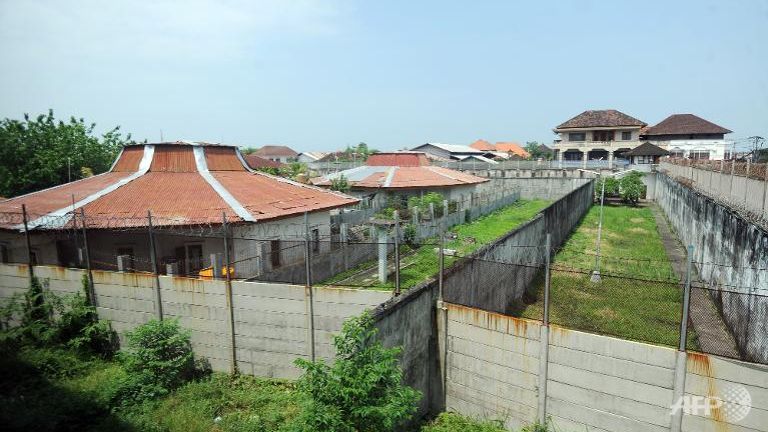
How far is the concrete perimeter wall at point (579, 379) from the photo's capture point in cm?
582

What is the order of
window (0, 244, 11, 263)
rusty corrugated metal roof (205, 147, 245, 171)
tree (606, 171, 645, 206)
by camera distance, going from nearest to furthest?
window (0, 244, 11, 263)
rusty corrugated metal roof (205, 147, 245, 171)
tree (606, 171, 645, 206)

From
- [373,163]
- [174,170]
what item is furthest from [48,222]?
[373,163]

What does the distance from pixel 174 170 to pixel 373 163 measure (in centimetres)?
1962

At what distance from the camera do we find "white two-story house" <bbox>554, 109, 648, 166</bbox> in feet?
200

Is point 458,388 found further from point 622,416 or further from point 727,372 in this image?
point 727,372

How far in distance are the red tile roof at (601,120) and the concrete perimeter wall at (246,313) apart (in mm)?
61425

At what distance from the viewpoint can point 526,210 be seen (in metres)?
37.5

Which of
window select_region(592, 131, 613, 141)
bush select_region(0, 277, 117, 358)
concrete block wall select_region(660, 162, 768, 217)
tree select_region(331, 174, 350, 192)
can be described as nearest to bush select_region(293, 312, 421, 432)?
bush select_region(0, 277, 117, 358)

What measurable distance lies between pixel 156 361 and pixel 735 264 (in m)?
14.3

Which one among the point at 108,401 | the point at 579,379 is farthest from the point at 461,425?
the point at 108,401

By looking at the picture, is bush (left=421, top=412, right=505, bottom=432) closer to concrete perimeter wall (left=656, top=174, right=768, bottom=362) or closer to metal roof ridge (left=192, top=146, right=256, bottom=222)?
concrete perimeter wall (left=656, top=174, right=768, bottom=362)

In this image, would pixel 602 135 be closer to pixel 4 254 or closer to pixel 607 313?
pixel 607 313

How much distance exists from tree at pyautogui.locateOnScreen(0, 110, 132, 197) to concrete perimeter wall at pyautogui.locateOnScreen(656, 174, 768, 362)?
98.5 feet

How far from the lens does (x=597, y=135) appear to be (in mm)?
62875
